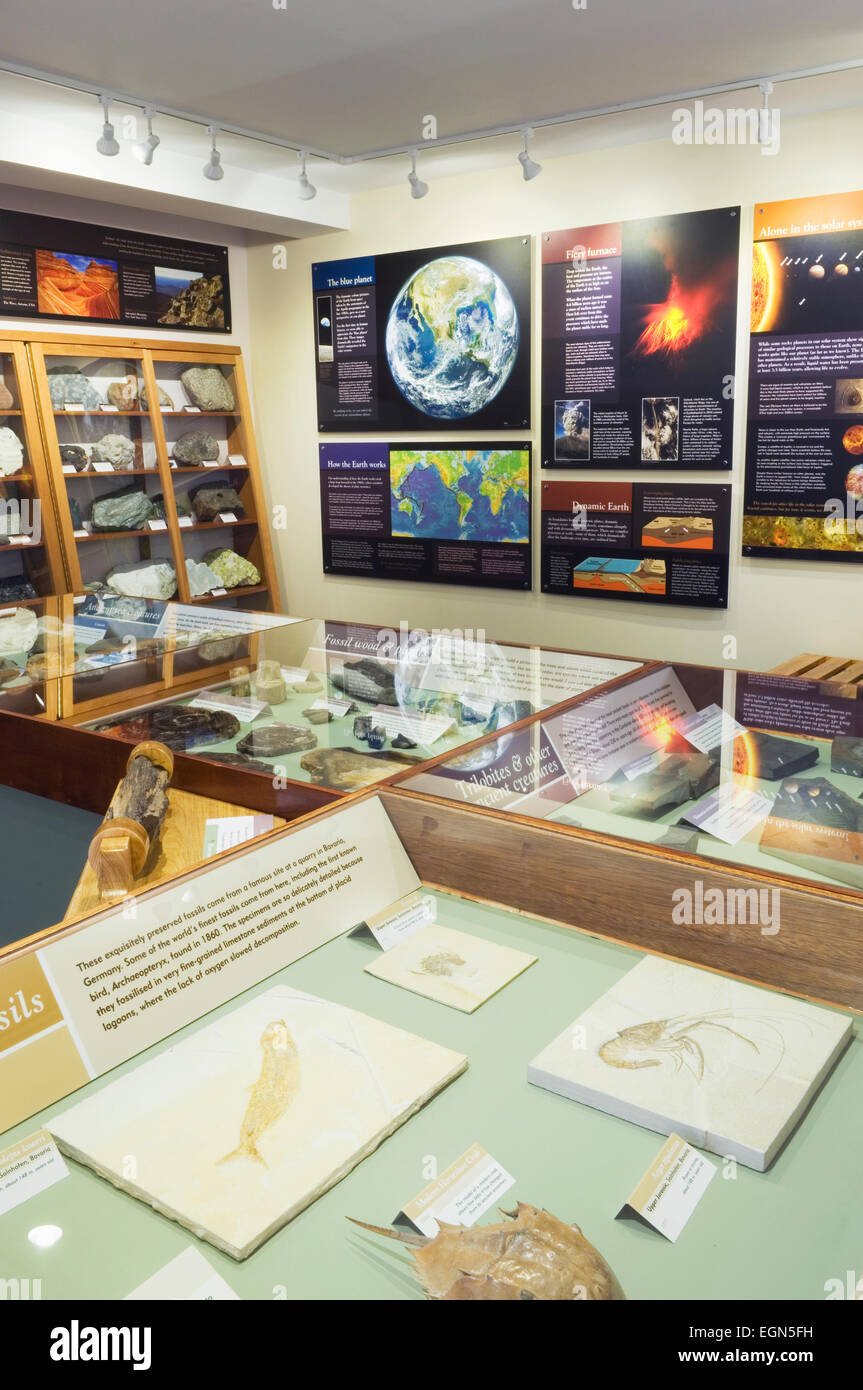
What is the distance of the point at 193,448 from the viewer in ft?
18.2

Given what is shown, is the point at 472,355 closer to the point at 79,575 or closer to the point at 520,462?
the point at 520,462

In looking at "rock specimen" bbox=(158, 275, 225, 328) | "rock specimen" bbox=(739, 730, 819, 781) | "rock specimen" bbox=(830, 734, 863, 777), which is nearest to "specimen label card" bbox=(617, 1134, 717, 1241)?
"rock specimen" bbox=(739, 730, 819, 781)

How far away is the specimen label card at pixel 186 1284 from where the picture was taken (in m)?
0.89

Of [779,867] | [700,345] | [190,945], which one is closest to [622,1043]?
[779,867]

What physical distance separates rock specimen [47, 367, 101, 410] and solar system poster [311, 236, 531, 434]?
134 cm

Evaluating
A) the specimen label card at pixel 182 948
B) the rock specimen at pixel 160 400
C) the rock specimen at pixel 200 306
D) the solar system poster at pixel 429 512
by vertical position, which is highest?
the rock specimen at pixel 200 306

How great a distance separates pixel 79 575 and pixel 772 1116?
4528 millimetres

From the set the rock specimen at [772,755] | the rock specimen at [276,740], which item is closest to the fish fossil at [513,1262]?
the rock specimen at [772,755]

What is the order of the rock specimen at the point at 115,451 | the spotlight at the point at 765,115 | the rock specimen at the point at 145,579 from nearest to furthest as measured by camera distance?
the spotlight at the point at 765,115 → the rock specimen at the point at 115,451 → the rock specimen at the point at 145,579

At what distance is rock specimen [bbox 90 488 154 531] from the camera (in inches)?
199

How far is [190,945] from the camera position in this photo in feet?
4.40

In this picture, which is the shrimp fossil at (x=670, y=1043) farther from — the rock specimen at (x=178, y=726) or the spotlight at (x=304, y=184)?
the spotlight at (x=304, y=184)

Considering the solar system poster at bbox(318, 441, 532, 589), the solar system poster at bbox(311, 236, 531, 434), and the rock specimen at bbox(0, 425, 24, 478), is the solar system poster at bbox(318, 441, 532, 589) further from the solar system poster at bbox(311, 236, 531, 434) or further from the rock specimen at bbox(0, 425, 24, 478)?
the rock specimen at bbox(0, 425, 24, 478)

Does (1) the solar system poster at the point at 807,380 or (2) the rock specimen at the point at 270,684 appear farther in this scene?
(1) the solar system poster at the point at 807,380
